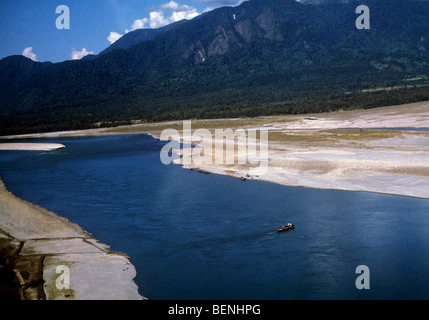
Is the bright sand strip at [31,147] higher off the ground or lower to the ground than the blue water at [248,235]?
higher

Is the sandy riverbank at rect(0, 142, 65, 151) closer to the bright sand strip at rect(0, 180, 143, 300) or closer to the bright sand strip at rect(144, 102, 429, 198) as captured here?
the bright sand strip at rect(144, 102, 429, 198)

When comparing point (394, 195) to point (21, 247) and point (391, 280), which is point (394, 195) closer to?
point (391, 280)

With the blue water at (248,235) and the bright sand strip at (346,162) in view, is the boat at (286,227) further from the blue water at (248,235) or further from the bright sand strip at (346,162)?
the bright sand strip at (346,162)

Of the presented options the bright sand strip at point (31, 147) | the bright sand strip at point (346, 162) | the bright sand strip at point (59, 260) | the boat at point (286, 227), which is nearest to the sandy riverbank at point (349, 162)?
the bright sand strip at point (346, 162)

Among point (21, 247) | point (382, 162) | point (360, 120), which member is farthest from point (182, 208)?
point (360, 120)

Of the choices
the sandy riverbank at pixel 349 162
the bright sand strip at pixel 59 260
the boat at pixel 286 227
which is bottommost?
the bright sand strip at pixel 59 260

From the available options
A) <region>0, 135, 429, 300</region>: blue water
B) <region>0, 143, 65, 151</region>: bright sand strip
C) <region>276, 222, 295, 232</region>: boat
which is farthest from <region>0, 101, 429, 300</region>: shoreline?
<region>0, 143, 65, 151</region>: bright sand strip

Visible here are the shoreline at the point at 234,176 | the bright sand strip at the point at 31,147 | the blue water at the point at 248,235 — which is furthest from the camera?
the bright sand strip at the point at 31,147

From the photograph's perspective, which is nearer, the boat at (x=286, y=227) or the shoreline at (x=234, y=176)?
the shoreline at (x=234, y=176)
